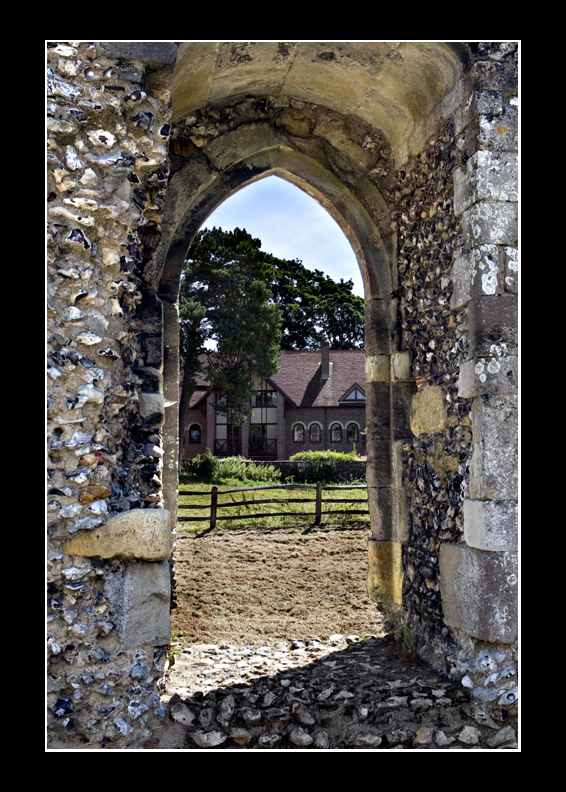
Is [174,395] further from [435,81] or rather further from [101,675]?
[435,81]

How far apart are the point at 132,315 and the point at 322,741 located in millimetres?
2599

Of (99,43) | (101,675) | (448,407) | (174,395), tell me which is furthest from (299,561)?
(99,43)

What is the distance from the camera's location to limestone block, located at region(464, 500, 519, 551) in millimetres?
3658

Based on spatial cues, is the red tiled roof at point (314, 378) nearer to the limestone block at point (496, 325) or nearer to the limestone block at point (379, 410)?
the limestone block at point (379, 410)

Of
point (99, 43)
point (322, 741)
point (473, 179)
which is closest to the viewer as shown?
point (99, 43)

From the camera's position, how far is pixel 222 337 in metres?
20.0

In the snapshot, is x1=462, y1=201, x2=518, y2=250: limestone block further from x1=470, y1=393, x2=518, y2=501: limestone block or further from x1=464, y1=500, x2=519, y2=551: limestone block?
x1=464, y1=500, x2=519, y2=551: limestone block

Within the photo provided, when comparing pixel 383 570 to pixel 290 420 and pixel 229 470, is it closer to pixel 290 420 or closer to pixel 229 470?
pixel 229 470

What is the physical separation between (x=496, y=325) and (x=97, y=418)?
7.84ft

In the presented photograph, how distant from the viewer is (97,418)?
3191mm

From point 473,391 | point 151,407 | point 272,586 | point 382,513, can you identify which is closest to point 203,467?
point 272,586

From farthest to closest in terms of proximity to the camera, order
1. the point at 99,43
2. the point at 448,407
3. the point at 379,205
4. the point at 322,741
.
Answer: the point at 379,205, the point at 448,407, the point at 322,741, the point at 99,43

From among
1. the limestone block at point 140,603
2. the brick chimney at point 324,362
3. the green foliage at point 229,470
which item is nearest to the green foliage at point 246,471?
the green foliage at point 229,470

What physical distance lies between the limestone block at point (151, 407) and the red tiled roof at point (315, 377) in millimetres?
21834
